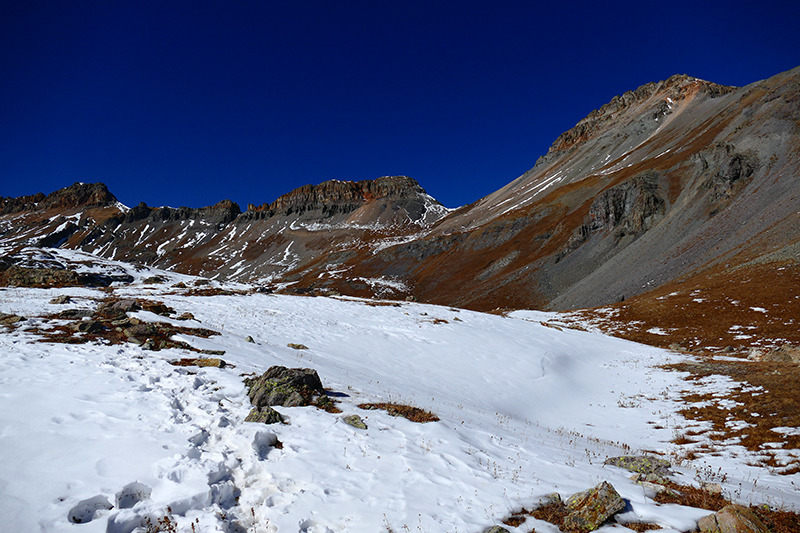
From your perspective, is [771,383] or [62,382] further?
[771,383]

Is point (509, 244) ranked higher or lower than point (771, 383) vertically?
higher

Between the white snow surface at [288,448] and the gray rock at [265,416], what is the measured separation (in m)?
0.27

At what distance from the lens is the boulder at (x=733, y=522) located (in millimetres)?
4496

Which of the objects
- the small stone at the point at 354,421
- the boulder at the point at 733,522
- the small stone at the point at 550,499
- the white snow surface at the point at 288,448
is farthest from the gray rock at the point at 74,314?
the boulder at the point at 733,522

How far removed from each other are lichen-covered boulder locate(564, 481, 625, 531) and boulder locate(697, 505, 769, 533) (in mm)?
1011

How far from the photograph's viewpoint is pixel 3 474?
17.3 feet

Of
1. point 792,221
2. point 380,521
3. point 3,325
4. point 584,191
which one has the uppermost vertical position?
point 584,191

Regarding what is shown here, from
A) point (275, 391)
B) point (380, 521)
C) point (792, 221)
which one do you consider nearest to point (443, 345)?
point (275, 391)

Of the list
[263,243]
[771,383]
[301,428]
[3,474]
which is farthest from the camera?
[263,243]

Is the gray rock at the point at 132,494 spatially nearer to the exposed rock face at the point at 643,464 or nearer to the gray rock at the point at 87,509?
the gray rock at the point at 87,509

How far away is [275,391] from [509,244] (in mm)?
92702

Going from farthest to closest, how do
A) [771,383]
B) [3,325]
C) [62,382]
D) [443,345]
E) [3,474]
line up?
[443,345]
[771,383]
[3,325]
[62,382]
[3,474]

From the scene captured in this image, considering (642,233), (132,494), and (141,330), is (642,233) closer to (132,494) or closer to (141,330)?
(141,330)

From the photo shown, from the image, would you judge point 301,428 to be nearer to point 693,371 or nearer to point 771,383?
point 771,383
